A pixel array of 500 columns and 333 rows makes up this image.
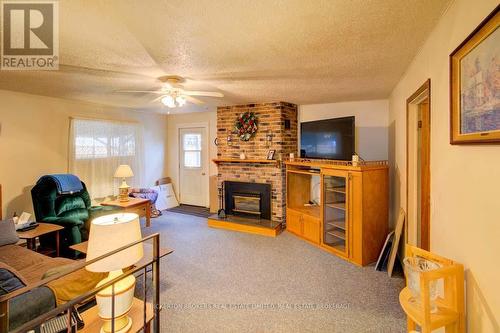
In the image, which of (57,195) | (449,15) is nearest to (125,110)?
(57,195)

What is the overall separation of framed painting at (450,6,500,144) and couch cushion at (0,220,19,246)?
170 inches

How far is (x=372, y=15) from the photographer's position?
165 cm

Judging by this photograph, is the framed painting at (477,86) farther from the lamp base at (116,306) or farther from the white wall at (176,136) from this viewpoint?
the white wall at (176,136)

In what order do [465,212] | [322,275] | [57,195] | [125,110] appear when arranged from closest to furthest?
1. [465,212]
2. [322,275]
3. [57,195]
4. [125,110]

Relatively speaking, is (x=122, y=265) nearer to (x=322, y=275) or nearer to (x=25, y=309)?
(x=25, y=309)

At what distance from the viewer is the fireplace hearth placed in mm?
4855

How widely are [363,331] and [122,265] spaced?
198 cm

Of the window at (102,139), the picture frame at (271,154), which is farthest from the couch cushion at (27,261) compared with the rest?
the picture frame at (271,154)

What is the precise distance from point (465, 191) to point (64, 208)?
480 cm

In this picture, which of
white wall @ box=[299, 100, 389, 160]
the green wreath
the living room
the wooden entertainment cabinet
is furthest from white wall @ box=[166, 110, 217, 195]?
white wall @ box=[299, 100, 389, 160]

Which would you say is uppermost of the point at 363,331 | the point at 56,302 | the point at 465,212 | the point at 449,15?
the point at 449,15

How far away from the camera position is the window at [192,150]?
6.34m

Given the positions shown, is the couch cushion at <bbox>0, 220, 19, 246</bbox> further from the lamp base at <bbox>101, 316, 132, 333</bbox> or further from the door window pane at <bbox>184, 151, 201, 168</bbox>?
the door window pane at <bbox>184, 151, 201, 168</bbox>

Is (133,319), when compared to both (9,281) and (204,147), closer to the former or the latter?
(9,281)
